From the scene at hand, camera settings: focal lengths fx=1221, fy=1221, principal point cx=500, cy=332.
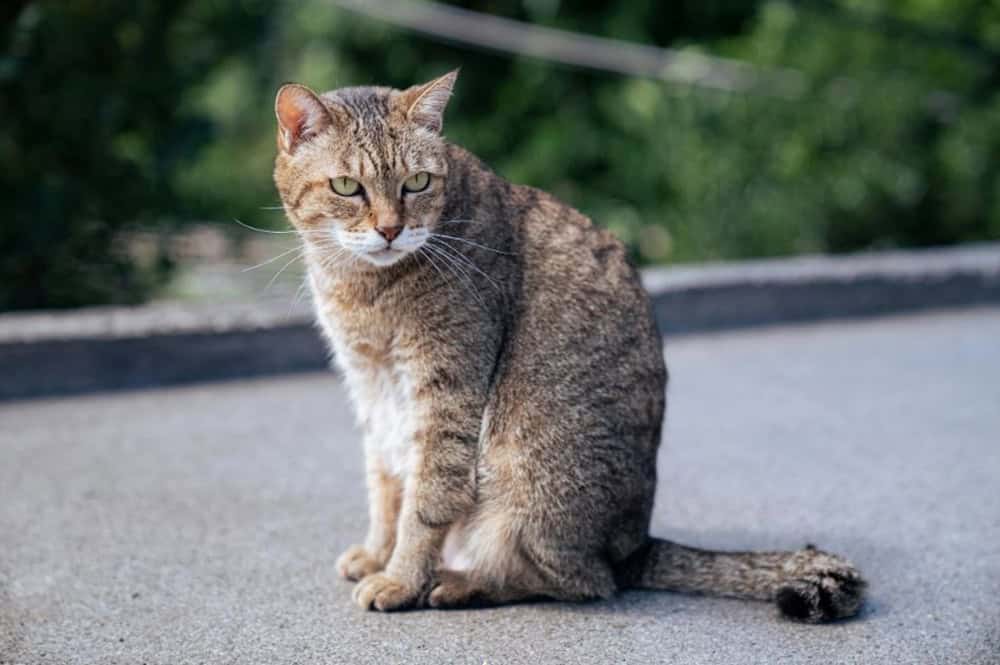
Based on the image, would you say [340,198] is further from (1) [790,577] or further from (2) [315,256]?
(1) [790,577]

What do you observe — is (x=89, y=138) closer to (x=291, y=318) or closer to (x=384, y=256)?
(x=291, y=318)

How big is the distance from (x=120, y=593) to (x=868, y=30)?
5.49 meters

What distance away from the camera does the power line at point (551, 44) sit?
23.1 feet

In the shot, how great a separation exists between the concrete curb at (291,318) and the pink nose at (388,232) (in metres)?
2.24

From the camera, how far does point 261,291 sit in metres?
6.12

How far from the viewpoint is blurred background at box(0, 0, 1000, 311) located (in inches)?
205

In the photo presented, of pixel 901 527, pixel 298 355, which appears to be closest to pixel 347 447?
pixel 298 355

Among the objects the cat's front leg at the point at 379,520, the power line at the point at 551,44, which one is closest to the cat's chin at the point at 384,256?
the cat's front leg at the point at 379,520

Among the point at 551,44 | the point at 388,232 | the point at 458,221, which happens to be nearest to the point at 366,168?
the point at 388,232

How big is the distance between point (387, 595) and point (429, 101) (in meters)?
1.23

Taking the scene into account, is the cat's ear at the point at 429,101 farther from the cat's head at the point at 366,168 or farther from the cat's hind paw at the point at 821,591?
the cat's hind paw at the point at 821,591

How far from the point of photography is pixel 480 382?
300 centimetres

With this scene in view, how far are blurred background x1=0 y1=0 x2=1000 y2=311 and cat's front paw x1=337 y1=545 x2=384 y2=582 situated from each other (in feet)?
8.32

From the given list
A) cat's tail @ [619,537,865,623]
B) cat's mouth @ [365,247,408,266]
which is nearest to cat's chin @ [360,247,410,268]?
cat's mouth @ [365,247,408,266]
